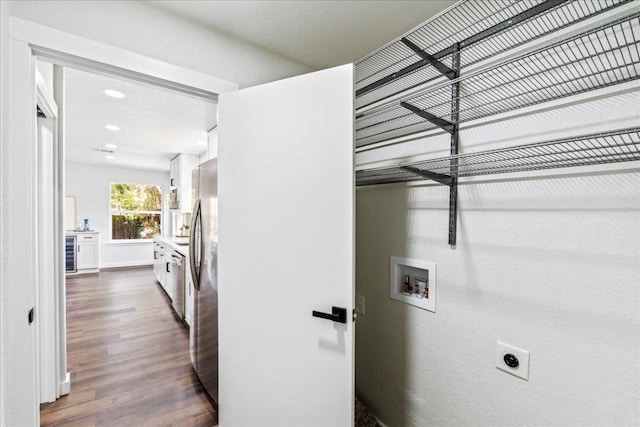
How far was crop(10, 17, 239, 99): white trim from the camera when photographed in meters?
1.13

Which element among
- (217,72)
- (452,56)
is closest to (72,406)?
(217,72)

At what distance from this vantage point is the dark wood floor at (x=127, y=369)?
190cm

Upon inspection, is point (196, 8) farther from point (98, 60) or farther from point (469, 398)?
point (469, 398)

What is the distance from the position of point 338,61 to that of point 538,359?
186 centimetres

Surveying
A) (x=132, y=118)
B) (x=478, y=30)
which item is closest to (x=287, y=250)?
(x=478, y=30)

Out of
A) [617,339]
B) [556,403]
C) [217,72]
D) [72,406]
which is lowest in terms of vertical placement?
[72,406]

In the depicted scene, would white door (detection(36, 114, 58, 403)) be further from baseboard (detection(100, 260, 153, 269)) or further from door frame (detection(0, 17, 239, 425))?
baseboard (detection(100, 260, 153, 269))

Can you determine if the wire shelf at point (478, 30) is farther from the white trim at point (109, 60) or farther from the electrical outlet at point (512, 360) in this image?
the electrical outlet at point (512, 360)

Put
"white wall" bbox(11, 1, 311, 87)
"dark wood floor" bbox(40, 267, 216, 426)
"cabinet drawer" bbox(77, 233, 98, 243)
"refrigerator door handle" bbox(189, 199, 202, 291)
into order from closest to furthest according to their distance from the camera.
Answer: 1. "white wall" bbox(11, 1, 311, 87)
2. "dark wood floor" bbox(40, 267, 216, 426)
3. "refrigerator door handle" bbox(189, 199, 202, 291)
4. "cabinet drawer" bbox(77, 233, 98, 243)

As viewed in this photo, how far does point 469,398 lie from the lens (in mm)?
1220

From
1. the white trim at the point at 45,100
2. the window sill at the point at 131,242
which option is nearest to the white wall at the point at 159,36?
the white trim at the point at 45,100

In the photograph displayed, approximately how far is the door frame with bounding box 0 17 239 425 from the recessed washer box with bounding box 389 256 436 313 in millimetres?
1635

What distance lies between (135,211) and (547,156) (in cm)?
801

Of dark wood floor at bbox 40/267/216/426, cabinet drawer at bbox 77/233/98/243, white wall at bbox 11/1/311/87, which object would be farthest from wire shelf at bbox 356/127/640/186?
cabinet drawer at bbox 77/233/98/243
